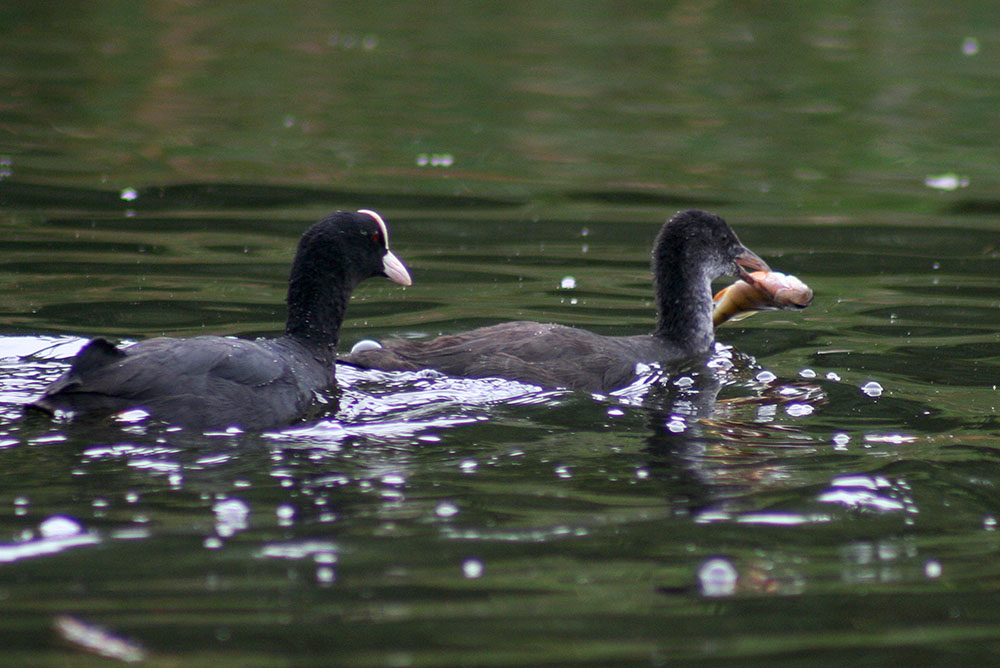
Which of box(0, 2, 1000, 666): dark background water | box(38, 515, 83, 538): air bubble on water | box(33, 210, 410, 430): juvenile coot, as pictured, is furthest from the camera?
box(33, 210, 410, 430): juvenile coot

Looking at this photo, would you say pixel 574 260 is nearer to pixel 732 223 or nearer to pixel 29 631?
pixel 732 223

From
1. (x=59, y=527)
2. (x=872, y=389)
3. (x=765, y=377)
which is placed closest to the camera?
(x=59, y=527)

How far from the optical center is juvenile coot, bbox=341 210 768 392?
7215 mm

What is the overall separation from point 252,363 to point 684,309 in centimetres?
293

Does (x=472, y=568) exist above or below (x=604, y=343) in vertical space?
below

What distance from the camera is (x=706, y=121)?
1584 centimetres

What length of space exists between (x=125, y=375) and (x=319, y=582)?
1.94m

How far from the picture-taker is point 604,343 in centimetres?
762

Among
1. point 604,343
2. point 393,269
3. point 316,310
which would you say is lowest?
point 604,343

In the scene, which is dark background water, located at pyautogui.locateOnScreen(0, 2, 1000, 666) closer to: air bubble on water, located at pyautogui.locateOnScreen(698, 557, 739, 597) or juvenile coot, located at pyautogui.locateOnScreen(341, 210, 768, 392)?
air bubble on water, located at pyautogui.locateOnScreen(698, 557, 739, 597)

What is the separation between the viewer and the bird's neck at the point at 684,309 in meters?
8.30

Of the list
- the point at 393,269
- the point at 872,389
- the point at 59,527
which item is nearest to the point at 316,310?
the point at 393,269

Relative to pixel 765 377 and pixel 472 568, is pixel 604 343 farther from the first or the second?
pixel 472 568

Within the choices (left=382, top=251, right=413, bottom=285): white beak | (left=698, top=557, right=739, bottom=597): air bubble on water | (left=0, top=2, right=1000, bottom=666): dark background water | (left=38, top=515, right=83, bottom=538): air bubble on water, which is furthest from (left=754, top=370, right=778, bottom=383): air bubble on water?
(left=38, top=515, right=83, bottom=538): air bubble on water
